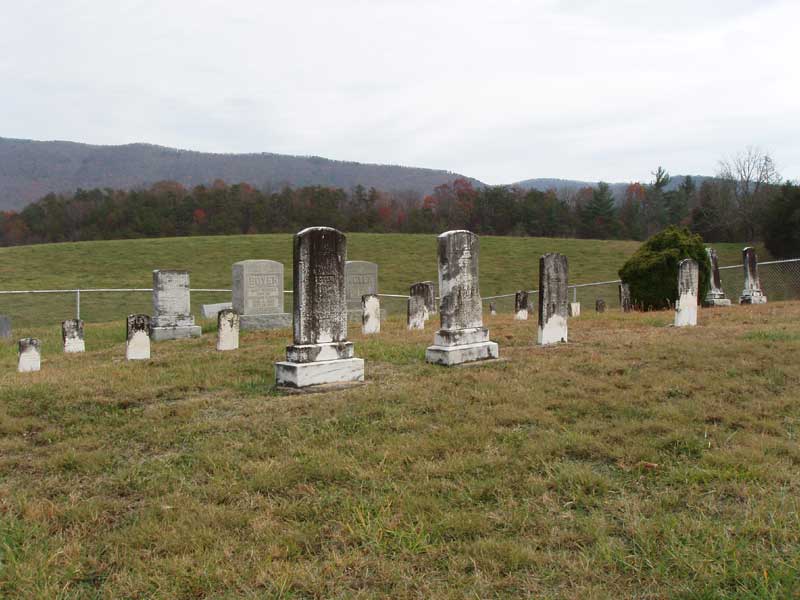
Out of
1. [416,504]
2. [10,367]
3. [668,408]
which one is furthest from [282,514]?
[10,367]

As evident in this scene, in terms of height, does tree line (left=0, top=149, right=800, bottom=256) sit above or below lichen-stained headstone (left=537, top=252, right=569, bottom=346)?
above

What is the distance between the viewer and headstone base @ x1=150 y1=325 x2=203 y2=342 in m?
13.3

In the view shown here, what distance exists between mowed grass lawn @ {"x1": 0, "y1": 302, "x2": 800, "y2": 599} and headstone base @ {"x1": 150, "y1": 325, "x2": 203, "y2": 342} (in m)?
6.37

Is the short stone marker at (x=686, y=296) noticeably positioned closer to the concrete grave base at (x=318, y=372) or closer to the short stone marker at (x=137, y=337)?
the concrete grave base at (x=318, y=372)

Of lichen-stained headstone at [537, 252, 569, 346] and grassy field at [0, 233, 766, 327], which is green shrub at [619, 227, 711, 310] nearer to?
lichen-stained headstone at [537, 252, 569, 346]

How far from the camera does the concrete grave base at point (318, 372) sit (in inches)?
263

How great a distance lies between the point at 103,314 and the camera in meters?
24.5

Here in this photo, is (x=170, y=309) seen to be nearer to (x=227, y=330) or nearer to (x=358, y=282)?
(x=227, y=330)

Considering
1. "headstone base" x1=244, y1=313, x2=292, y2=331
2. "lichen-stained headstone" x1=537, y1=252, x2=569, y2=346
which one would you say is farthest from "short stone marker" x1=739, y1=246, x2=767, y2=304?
"headstone base" x1=244, y1=313, x2=292, y2=331

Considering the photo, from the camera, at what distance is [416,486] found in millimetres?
3752

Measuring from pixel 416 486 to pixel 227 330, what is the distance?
7.16 m

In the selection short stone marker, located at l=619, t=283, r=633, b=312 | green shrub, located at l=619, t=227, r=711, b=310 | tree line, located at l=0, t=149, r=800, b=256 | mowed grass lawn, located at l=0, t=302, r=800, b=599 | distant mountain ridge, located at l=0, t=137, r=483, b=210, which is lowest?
mowed grass lawn, located at l=0, t=302, r=800, b=599

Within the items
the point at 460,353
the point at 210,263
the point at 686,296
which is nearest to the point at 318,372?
the point at 460,353

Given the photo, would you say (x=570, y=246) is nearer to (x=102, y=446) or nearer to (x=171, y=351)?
(x=171, y=351)
